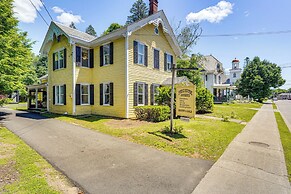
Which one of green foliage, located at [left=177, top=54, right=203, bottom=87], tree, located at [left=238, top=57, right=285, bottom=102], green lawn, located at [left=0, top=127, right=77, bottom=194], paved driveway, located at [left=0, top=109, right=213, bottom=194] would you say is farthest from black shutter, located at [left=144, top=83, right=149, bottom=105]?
tree, located at [left=238, top=57, right=285, bottom=102]

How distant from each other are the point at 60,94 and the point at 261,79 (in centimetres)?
4032

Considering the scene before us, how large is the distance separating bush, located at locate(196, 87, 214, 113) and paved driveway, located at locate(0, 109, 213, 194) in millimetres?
10271

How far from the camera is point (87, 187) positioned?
3.50 metres

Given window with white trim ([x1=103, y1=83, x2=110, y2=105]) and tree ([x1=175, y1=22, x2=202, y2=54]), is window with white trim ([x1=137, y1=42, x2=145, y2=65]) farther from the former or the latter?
tree ([x1=175, y1=22, x2=202, y2=54])

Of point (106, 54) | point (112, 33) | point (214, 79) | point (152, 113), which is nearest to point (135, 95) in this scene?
point (152, 113)

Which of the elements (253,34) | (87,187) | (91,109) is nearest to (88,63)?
(91,109)

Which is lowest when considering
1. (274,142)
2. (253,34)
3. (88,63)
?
(274,142)

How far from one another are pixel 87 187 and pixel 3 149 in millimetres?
4295

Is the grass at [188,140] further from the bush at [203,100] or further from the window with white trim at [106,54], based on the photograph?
the window with white trim at [106,54]

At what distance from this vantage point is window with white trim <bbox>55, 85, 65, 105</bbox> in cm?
1573

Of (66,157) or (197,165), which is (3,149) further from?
(197,165)

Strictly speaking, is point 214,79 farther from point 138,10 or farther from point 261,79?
point 138,10

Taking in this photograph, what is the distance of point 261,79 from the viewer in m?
37.2

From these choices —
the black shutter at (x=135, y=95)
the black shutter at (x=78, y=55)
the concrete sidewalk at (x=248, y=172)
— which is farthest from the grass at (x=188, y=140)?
the black shutter at (x=78, y=55)
